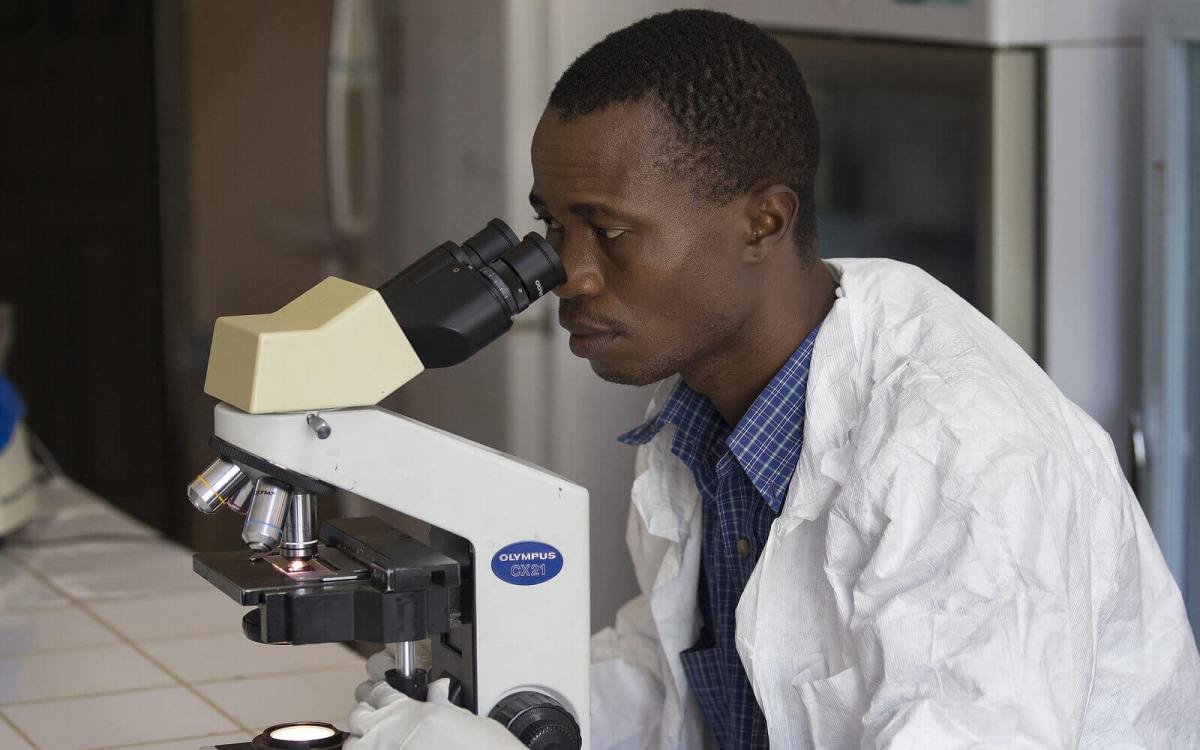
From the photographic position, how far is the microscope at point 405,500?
0.99 metres

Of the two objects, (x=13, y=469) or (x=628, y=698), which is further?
(x=13, y=469)

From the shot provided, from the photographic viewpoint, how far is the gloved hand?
1001 millimetres

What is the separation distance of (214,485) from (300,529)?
8 cm

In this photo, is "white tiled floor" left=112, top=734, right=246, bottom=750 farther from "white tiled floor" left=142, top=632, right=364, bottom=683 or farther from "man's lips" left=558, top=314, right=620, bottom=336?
"man's lips" left=558, top=314, right=620, bottom=336

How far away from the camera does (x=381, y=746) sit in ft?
3.35

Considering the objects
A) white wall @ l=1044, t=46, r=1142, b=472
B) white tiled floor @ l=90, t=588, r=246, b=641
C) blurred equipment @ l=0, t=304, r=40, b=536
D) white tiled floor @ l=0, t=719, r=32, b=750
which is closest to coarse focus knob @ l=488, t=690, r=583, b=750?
white tiled floor @ l=0, t=719, r=32, b=750

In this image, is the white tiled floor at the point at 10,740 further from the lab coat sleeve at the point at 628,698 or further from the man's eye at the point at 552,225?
the man's eye at the point at 552,225

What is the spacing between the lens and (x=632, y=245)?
1162 mm

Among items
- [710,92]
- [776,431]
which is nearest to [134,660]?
[776,431]

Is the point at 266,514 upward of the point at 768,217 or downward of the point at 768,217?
downward

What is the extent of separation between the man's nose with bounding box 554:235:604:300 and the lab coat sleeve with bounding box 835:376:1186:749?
0.87 ft

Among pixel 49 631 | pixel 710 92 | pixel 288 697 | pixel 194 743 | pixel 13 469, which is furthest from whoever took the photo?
pixel 13 469

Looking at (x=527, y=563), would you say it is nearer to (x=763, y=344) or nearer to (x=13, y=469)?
(x=763, y=344)

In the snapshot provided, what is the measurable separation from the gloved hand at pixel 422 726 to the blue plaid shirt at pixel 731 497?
1.11 feet
